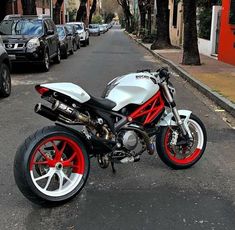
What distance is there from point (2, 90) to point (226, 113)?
4900mm

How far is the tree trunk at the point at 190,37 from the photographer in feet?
53.9

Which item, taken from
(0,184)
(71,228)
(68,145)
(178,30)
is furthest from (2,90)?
(178,30)

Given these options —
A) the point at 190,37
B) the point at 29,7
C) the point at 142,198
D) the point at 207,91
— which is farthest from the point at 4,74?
the point at 29,7

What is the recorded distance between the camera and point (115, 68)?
16297 mm

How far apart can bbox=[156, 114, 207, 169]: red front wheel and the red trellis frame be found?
1.08 ft

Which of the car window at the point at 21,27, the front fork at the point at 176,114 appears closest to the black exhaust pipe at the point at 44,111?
the front fork at the point at 176,114

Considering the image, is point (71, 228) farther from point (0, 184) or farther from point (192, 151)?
point (192, 151)

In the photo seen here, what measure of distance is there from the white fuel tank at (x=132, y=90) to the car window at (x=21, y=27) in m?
11.1

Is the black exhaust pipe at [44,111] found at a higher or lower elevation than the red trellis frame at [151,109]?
higher

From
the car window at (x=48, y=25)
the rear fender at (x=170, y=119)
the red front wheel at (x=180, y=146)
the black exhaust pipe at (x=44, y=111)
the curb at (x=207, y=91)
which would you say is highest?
the black exhaust pipe at (x=44, y=111)

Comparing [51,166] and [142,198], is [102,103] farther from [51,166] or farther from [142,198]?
[142,198]

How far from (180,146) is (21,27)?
37.0 ft

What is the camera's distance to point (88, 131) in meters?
4.46

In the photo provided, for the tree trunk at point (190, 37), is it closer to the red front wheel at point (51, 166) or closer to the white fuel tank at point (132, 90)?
the white fuel tank at point (132, 90)
